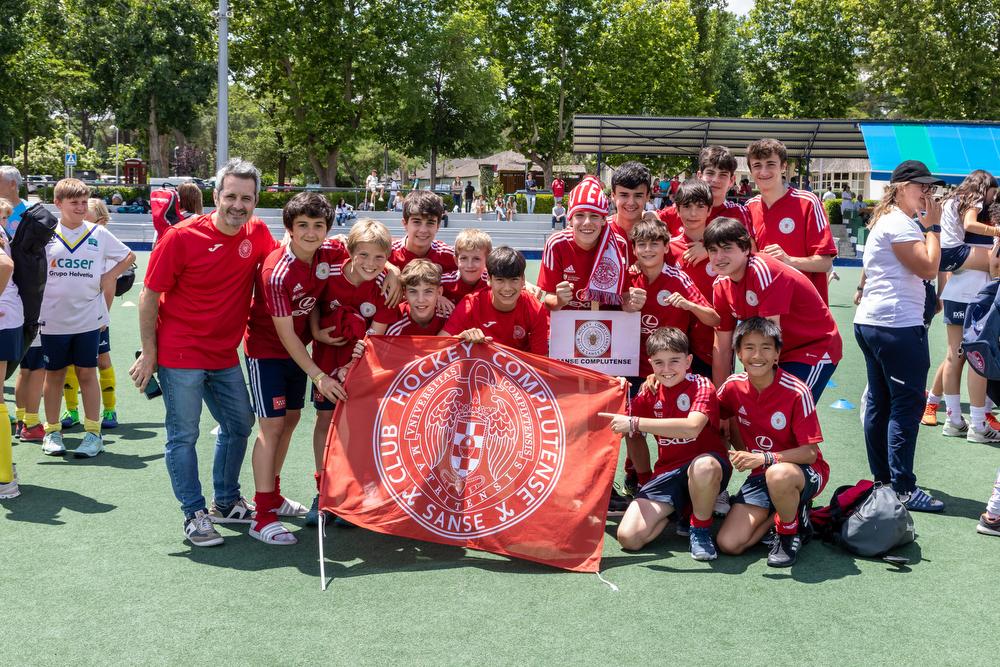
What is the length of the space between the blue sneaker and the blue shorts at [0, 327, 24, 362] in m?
4.40

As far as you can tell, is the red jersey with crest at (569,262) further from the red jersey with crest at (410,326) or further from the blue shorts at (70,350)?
the blue shorts at (70,350)

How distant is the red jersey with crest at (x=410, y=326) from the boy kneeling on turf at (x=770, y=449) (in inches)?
66.0

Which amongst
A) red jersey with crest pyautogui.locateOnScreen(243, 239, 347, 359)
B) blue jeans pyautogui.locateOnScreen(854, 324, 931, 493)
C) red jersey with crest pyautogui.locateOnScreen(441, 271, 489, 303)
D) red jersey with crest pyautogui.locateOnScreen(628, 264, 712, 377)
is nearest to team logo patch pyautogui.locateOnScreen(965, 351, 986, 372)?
blue jeans pyautogui.locateOnScreen(854, 324, 931, 493)

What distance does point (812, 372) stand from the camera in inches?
205

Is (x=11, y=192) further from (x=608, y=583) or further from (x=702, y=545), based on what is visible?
(x=702, y=545)

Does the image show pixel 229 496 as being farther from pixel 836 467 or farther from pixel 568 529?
pixel 836 467

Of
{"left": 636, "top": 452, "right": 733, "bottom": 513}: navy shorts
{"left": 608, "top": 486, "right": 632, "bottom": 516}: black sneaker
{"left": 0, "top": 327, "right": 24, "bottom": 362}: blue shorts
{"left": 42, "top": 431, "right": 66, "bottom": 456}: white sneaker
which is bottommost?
{"left": 608, "top": 486, "right": 632, "bottom": 516}: black sneaker

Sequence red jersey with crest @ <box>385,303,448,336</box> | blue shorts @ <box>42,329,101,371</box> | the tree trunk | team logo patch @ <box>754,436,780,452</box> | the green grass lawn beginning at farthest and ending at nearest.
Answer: the tree trunk → blue shorts @ <box>42,329,101,371</box> → red jersey with crest @ <box>385,303,448,336</box> → team logo patch @ <box>754,436,780,452</box> → the green grass lawn

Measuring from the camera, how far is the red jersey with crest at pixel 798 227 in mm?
5527

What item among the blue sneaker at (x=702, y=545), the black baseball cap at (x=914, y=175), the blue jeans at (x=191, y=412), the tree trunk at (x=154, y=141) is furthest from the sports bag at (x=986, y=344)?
the tree trunk at (x=154, y=141)

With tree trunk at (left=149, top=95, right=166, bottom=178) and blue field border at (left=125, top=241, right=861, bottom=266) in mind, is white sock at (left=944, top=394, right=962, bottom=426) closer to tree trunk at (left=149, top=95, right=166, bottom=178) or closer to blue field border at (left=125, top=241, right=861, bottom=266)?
blue field border at (left=125, top=241, right=861, bottom=266)

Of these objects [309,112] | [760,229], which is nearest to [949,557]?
[760,229]

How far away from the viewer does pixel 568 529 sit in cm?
471

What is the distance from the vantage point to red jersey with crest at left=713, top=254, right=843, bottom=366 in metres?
4.98
